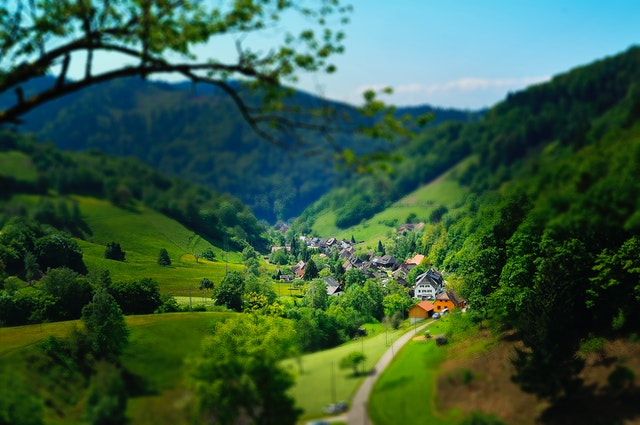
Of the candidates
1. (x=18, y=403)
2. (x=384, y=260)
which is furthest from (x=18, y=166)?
(x=384, y=260)

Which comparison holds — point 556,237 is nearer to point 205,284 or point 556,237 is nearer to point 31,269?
point 205,284

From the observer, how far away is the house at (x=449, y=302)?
28.8m

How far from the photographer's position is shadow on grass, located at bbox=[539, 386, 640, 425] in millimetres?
12555

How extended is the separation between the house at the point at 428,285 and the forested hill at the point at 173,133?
66.2 ft

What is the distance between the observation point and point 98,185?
566 inches

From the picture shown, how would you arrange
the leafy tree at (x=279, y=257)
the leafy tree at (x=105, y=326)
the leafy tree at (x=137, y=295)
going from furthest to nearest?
1. the leafy tree at (x=279, y=257)
2. the leafy tree at (x=137, y=295)
3. the leafy tree at (x=105, y=326)

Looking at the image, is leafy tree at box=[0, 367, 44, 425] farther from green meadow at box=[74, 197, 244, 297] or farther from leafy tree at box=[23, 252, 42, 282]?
leafy tree at box=[23, 252, 42, 282]

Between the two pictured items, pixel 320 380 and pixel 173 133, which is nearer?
pixel 320 380

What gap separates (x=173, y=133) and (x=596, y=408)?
14655mm

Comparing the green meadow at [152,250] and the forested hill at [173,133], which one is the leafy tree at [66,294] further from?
the forested hill at [173,133]

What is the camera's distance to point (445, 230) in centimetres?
3703

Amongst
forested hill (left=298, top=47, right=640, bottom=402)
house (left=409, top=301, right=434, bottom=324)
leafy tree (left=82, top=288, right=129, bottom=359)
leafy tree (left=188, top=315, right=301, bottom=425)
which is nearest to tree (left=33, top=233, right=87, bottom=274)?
leafy tree (left=82, top=288, right=129, bottom=359)

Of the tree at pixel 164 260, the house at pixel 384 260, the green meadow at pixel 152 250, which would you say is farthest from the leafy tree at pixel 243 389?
the house at pixel 384 260

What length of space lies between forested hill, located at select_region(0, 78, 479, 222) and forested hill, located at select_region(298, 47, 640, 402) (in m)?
4.09
